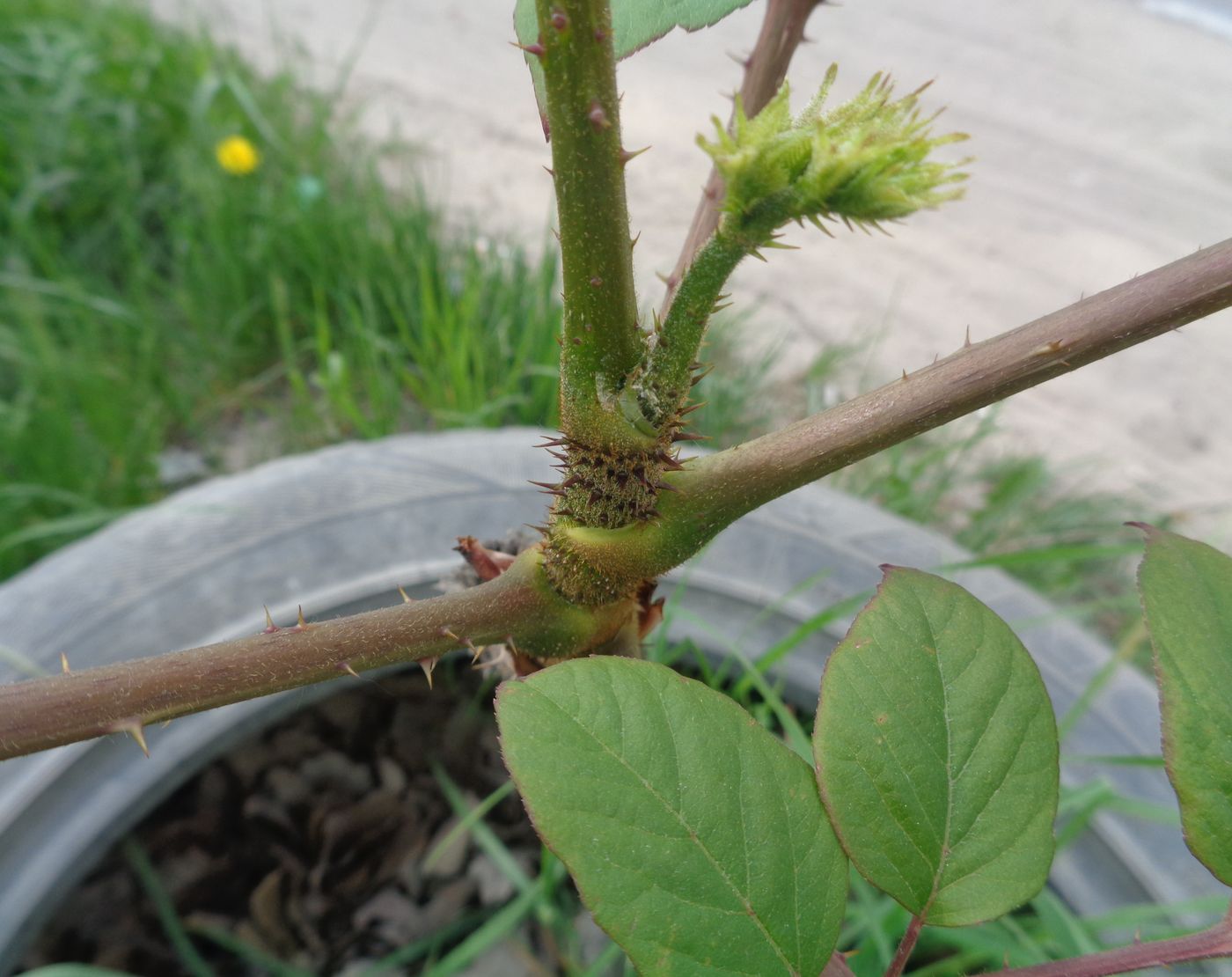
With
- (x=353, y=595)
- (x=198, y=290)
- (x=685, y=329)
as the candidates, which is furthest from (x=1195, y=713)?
(x=198, y=290)

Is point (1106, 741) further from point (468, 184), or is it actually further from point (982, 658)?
point (468, 184)

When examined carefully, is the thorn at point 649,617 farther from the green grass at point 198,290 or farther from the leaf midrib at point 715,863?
the green grass at point 198,290

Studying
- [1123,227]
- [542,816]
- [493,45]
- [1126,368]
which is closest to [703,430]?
[542,816]

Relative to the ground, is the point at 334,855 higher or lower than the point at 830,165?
lower

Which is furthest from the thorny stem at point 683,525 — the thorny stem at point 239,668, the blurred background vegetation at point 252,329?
the blurred background vegetation at point 252,329

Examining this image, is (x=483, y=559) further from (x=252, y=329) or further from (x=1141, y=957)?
(x=252, y=329)
